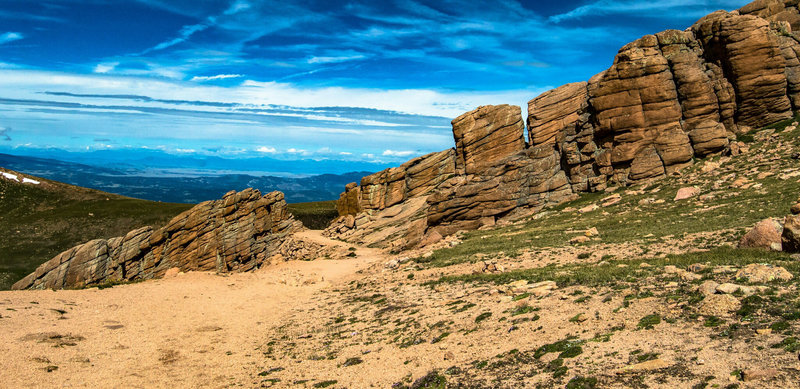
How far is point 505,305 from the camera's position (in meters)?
22.0

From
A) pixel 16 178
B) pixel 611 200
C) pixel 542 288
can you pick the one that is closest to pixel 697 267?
pixel 542 288

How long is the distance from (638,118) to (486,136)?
19.8m

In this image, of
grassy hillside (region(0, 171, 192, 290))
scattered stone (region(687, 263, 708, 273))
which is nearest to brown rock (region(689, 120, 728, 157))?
scattered stone (region(687, 263, 708, 273))

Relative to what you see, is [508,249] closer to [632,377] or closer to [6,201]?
[632,377]

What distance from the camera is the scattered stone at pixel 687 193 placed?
139 ft

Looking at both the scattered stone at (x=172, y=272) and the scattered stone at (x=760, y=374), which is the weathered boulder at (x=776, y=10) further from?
the scattered stone at (x=172, y=272)

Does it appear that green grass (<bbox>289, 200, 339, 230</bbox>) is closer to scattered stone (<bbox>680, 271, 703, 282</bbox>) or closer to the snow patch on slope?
the snow patch on slope

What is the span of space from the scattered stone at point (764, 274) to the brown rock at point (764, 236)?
6154mm

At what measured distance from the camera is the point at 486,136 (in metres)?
64.4

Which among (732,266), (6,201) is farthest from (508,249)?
(6,201)

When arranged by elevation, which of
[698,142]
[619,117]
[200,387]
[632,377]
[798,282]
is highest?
[619,117]

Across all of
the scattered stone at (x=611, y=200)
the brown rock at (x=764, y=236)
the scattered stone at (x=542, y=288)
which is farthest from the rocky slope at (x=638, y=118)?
the brown rock at (x=764, y=236)

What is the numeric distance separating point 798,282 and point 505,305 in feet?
37.2

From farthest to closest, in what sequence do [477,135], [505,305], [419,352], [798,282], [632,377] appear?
[477,135], [505,305], [419,352], [798,282], [632,377]
